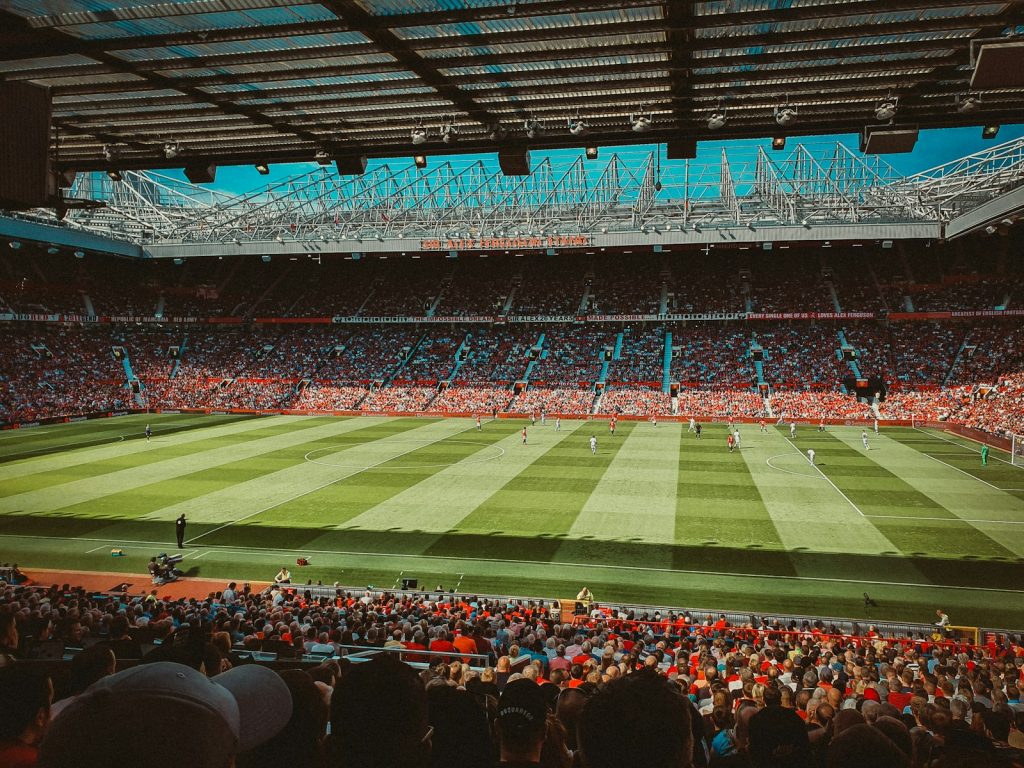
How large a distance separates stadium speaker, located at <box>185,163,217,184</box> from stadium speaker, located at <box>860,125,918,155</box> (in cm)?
1200

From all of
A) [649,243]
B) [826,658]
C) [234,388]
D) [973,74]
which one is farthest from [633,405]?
[973,74]

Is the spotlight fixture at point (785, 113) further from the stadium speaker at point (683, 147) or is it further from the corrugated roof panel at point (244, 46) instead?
the corrugated roof panel at point (244, 46)

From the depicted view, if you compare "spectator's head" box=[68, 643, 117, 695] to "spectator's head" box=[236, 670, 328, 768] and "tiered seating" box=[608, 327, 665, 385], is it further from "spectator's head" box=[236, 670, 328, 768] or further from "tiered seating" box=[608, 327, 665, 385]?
"tiered seating" box=[608, 327, 665, 385]

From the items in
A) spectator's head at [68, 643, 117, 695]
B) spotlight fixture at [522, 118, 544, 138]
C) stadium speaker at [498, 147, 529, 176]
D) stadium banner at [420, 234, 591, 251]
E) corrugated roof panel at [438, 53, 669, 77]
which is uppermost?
stadium banner at [420, 234, 591, 251]

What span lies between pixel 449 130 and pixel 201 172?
547cm

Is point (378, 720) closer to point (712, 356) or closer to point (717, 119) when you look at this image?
point (717, 119)

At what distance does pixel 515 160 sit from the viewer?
1134cm

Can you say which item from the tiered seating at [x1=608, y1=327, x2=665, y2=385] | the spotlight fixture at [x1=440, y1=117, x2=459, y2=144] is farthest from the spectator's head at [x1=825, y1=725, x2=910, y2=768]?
the tiered seating at [x1=608, y1=327, x2=665, y2=385]

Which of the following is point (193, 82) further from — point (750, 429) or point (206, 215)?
point (206, 215)

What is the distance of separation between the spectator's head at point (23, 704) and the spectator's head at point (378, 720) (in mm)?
1793

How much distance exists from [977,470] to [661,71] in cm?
3307

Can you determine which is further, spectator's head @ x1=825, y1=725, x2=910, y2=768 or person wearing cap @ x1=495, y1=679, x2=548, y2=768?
person wearing cap @ x1=495, y1=679, x2=548, y2=768

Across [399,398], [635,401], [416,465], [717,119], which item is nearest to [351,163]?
[717,119]

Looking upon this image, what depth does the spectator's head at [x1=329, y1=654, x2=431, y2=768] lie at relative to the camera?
2160 millimetres
